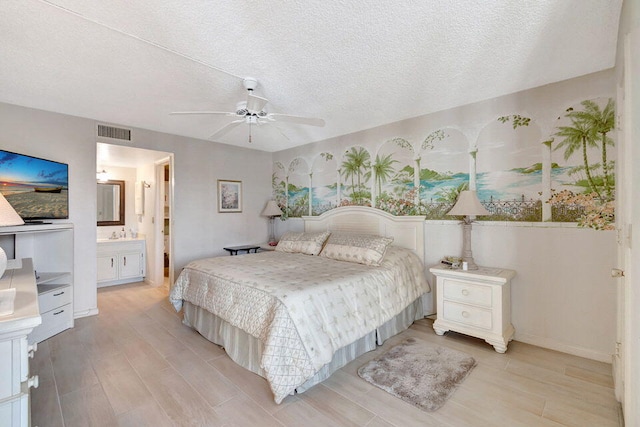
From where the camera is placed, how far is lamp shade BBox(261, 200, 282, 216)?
5090mm

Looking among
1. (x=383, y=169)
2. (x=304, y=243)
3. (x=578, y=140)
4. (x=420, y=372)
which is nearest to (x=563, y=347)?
(x=420, y=372)

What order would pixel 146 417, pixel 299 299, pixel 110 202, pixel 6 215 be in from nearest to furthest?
1. pixel 6 215
2. pixel 146 417
3. pixel 299 299
4. pixel 110 202

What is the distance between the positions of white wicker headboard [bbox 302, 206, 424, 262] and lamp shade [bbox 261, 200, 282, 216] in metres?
0.51

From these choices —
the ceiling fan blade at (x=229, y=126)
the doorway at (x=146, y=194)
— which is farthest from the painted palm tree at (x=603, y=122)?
the doorway at (x=146, y=194)

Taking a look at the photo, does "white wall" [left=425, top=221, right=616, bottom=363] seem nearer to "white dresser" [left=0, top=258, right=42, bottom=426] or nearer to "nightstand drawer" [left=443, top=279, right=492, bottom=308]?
"nightstand drawer" [left=443, top=279, right=492, bottom=308]

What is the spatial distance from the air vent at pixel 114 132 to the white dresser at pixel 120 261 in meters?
2.06

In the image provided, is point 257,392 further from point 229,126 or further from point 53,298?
point 53,298

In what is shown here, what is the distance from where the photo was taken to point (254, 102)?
2516 millimetres

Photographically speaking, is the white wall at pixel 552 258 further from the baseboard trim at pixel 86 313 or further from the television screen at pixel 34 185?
A: the television screen at pixel 34 185

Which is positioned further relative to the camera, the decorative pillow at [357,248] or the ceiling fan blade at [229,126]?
the decorative pillow at [357,248]

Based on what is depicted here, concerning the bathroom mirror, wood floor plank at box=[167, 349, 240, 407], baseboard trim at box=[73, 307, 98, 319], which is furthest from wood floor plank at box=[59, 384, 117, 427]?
the bathroom mirror

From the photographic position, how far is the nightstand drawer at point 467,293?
2717mm

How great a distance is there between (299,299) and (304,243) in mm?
1891

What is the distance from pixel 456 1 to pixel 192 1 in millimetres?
1523
